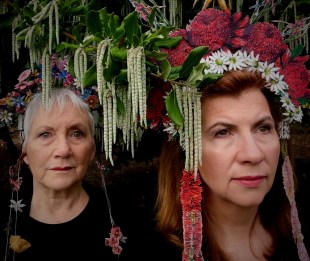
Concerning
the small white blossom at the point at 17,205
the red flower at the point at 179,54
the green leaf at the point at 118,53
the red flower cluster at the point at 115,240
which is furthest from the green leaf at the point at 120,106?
the small white blossom at the point at 17,205

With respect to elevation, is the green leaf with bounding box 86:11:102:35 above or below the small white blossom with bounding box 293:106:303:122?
above

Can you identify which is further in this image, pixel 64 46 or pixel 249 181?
pixel 249 181

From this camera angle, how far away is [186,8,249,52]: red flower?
5.09ft

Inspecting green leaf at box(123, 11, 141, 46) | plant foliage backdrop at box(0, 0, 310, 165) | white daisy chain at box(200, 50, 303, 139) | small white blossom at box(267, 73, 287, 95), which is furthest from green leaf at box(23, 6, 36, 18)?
small white blossom at box(267, 73, 287, 95)

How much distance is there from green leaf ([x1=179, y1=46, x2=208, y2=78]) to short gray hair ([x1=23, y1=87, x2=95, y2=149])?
2.40 ft

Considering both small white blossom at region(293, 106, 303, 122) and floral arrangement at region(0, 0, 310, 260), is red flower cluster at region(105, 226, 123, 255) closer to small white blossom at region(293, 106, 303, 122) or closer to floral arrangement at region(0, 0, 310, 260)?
floral arrangement at region(0, 0, 310, 260)

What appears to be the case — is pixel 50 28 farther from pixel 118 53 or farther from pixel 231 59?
pixel 231 59

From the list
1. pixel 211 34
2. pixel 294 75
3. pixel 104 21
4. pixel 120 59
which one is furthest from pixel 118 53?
pixel 294 75

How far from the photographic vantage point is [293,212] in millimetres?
1731

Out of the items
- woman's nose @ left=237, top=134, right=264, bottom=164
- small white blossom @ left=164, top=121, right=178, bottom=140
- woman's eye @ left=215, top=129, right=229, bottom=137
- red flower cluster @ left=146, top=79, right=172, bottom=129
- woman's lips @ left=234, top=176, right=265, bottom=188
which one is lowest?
woman's lips @ left=234, top=176, right=265, bottom=188

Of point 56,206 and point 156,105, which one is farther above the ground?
point 156,105

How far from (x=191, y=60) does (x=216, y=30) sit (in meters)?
0.39

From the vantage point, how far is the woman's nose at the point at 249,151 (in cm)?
149

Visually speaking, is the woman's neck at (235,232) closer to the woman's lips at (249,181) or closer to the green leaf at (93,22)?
the woman's lips at (249,181)
